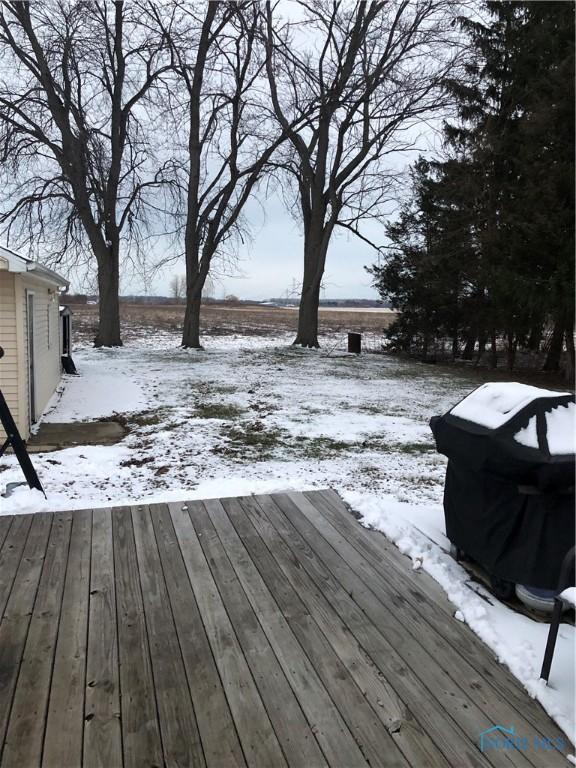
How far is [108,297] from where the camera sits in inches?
634

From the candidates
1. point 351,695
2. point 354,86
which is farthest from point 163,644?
point 354,86

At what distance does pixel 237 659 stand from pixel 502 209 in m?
12.0

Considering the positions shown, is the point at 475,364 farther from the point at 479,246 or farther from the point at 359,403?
the point at 359,403

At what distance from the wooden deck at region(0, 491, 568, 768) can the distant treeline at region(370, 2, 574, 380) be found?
29.5 feet

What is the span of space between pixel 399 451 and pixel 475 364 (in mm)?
9758

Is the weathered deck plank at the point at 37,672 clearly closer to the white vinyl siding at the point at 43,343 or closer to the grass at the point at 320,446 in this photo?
the grass at the point at 320,446

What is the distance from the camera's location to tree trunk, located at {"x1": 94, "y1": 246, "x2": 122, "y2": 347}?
16047 mm

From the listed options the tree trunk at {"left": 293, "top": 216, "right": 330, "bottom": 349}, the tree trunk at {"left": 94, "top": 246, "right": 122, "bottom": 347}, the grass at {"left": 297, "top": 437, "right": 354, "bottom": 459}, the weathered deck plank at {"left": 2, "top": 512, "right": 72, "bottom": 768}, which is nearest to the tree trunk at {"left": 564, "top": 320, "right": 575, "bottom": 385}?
the grass at {"left": 297, "top": 437, "right": 354, "bottom": 459}

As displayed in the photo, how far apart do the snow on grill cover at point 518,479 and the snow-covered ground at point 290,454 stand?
0.24 m

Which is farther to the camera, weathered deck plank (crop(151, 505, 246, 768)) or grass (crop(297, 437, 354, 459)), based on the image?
grass (crop(297, 437, 354, 459))

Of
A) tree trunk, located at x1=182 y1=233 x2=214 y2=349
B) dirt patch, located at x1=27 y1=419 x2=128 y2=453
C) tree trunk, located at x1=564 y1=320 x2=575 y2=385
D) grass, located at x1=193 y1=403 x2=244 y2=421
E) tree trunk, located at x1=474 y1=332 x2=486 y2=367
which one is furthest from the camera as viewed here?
tree trunk, located at x1=182 y1=233 x2=214 y2=349

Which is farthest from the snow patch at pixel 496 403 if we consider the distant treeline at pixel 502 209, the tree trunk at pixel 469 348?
the tree trunk at pixel 469 348

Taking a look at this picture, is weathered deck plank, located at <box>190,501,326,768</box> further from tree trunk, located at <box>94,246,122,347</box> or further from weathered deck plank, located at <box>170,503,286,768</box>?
tree trunk, located at <box>94,246,122,347</box>

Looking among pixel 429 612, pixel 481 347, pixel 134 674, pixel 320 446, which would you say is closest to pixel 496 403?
pixel 429 612
